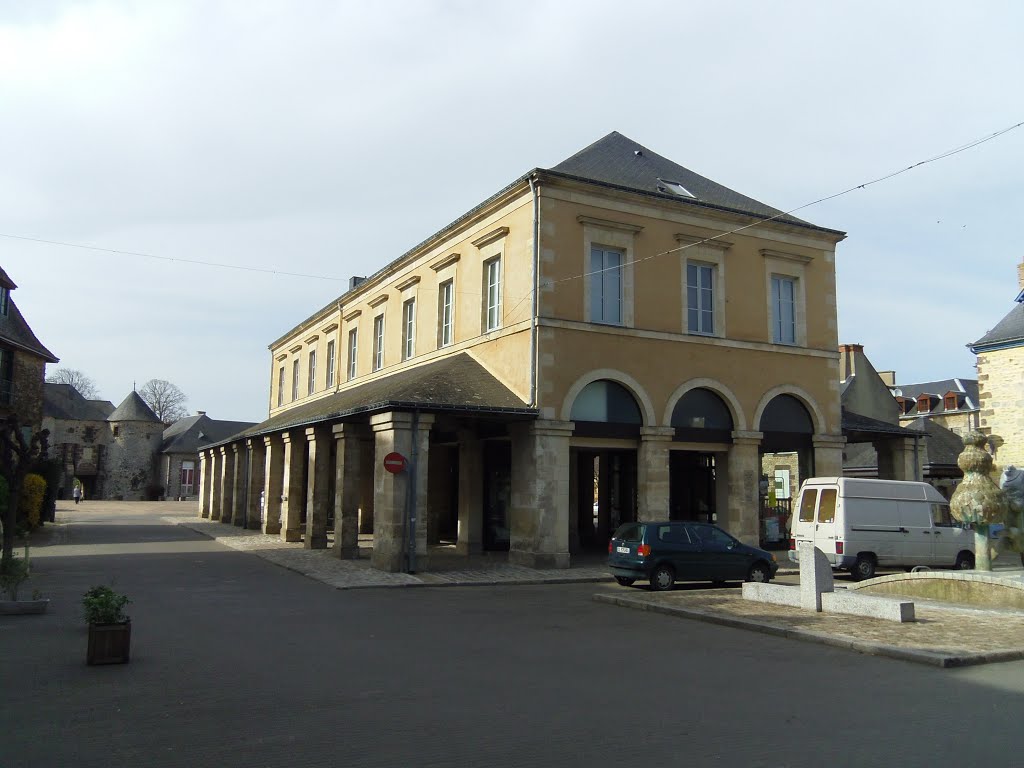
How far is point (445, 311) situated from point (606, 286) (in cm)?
590

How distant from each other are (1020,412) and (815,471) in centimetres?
832

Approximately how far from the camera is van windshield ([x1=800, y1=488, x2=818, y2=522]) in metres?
18.8

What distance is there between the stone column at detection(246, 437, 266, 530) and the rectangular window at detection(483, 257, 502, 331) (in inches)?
576

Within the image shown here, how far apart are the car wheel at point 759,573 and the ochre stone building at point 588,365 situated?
3701 mm

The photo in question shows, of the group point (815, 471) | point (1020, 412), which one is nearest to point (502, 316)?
point (815, 471)

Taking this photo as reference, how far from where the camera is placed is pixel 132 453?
77250 mm

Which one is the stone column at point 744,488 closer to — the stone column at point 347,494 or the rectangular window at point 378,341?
the stone column at point 347,494

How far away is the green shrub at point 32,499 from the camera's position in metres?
28.9

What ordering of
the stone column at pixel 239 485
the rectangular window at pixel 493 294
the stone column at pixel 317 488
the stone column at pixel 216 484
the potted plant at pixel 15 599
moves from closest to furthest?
1. the potted plant at pixel 15 599
2. the rectangular window at pixel 493 294
3. the stone column at pixel 317 488
4. the stone column at pixel 239 485
5. the stone column at pixel 216 484

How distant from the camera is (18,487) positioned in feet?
41.7

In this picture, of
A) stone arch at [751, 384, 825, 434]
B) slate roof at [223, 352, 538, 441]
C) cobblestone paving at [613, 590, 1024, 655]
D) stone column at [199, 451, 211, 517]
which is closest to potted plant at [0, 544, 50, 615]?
slate roof at [223, 352, 538, 441]

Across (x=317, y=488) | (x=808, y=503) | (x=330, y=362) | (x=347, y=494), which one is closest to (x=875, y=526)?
(x=808, y=503)

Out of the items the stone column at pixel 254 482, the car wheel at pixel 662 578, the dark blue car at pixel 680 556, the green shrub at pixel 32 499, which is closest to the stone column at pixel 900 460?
the dark blue car at pixel 680 556

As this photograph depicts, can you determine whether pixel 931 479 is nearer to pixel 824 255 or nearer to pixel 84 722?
pixel 824 255
